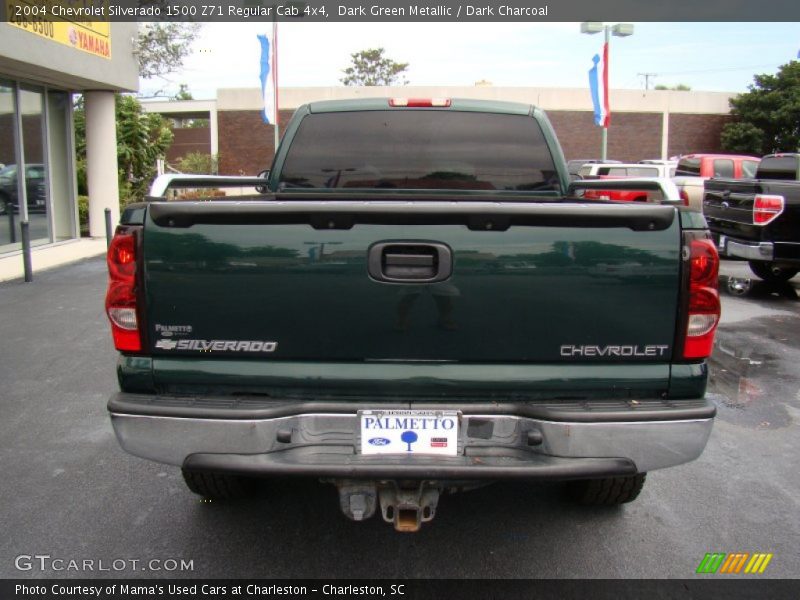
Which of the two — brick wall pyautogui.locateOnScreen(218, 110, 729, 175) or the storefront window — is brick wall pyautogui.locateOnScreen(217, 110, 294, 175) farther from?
the storefront window

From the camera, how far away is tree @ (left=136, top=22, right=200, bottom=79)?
1795 centimetres

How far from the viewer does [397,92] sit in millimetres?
33500

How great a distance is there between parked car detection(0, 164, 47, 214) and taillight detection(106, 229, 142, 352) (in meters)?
11.0

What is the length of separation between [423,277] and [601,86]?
58.4 feet

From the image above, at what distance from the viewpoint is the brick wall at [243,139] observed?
35156 mm

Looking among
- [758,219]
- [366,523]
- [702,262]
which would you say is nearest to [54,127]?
[758,219]

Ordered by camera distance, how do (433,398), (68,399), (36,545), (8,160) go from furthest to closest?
(8,160) < (68,399) < (36,545) < (433,398)

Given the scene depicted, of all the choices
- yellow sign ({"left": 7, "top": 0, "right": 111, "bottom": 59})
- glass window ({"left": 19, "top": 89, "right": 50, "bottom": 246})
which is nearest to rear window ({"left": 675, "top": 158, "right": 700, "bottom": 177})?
yellow sign ({"left": 7, "top": 0, "right": 111, "bottom": 59})

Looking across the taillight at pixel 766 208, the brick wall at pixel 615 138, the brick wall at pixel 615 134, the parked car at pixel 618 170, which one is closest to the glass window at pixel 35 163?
the parked car at pixel 618 170

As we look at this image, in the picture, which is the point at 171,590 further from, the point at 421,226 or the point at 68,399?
the point at 68,399

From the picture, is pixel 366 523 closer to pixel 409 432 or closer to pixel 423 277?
pixel 409 432

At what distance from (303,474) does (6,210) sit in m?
11.8

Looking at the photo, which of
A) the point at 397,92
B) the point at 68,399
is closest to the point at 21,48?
the point at 68,399
